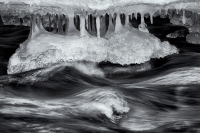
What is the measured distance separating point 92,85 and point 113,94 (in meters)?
1.23

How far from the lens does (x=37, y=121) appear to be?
5.91m

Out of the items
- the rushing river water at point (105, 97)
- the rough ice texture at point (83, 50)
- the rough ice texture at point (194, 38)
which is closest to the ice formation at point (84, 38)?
the rough ice texture at point (83, 50)

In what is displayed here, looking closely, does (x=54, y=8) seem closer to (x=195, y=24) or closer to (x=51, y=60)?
(x=51, y=60)

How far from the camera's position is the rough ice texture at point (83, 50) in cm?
855

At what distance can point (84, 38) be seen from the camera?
8.73 m

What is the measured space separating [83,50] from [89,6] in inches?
33.0

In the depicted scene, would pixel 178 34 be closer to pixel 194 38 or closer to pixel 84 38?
pixel 194 38

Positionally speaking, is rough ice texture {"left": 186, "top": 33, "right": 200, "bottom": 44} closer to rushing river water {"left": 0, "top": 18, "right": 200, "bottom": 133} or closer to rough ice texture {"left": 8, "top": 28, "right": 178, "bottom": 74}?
rushing river water {"left": 0, "top": 18, "right": 200, "bottom": 133}

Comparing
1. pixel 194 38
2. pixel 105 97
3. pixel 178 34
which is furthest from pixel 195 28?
pixel 105 97

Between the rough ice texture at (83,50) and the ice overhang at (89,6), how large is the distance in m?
0.51

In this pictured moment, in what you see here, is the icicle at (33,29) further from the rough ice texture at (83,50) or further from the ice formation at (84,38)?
the rough ice texture at (83,50)

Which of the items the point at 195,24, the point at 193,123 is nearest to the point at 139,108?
the point at 193,123

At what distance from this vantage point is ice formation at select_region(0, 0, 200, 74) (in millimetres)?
8484

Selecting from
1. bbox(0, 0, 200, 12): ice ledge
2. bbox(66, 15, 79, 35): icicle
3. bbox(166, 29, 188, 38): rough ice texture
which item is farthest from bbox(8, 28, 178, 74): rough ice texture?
→ bbox(166, 29, 188, 38): rough ice texture
